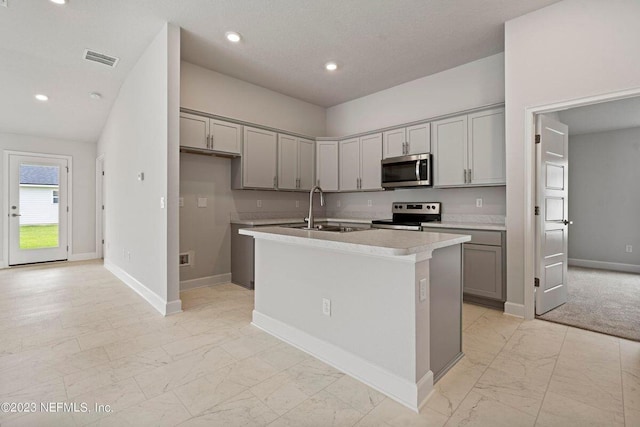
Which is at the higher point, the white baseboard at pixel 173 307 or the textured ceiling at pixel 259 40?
the textured ceiling at pixel 259 40

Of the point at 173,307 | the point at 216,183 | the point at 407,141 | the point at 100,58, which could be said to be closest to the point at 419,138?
the point at 407,141

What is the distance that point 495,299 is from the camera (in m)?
3.22

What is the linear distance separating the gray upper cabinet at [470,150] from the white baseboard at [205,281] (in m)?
3.18

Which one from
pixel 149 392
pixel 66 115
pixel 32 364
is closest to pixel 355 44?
pixel 149 392

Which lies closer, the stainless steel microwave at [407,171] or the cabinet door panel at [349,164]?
the stainless steel microwave at [407,171]

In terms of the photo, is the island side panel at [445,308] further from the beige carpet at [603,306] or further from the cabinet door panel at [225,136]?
the cabinet door panel at [225,136]

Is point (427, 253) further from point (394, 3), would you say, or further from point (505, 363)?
point (394, 3)

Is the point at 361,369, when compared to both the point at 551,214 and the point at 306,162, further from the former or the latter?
the point at 306,162

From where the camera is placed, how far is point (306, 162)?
509cm

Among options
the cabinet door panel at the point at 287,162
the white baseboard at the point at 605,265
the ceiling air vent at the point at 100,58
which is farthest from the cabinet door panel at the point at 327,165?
the white baseboard at the point at 605,265

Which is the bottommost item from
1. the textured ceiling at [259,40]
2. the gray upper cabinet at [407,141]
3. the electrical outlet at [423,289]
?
the electrical outlet at [423,289]

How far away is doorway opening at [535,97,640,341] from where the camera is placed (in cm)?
315

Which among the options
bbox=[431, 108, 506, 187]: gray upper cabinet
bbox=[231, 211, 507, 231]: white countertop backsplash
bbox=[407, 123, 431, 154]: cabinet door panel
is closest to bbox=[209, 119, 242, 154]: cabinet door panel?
bbox=[231, 211, 507, 231]: white countertop backsplash

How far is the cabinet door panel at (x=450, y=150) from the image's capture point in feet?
12.3
